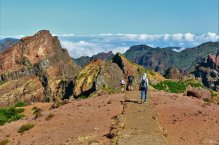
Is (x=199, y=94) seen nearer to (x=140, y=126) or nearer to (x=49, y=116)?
(x=49, y=116)

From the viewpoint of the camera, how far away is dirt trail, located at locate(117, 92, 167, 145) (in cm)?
3281

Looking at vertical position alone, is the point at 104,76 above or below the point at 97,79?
above

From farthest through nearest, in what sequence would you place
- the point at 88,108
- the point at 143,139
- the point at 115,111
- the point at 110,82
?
the point at 110,82, the point at 88,108, the point at 115,111, the point at 143,139

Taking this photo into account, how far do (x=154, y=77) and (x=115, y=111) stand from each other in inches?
4657

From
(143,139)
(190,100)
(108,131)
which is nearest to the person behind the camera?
(143,139)

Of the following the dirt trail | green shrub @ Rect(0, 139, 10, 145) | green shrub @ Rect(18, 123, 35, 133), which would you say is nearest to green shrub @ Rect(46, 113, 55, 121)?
green shrub @ Rect(18, 123, 35, 133)

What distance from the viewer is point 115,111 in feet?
152

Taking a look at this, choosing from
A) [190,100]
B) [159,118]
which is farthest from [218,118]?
[190,100]

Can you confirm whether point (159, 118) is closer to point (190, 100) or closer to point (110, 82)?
point (190, 100)

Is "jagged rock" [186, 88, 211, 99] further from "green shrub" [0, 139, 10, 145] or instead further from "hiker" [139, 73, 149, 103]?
"green shrub" [0, 139, 10, 145]

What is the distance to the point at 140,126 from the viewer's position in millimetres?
37594

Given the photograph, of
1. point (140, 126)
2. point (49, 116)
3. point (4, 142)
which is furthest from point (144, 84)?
point (4, 142)

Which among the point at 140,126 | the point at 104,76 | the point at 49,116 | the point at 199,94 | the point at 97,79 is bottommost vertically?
the point at 97,79

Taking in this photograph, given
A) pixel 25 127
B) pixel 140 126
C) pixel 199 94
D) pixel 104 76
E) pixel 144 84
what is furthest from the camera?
pixel 104 76
